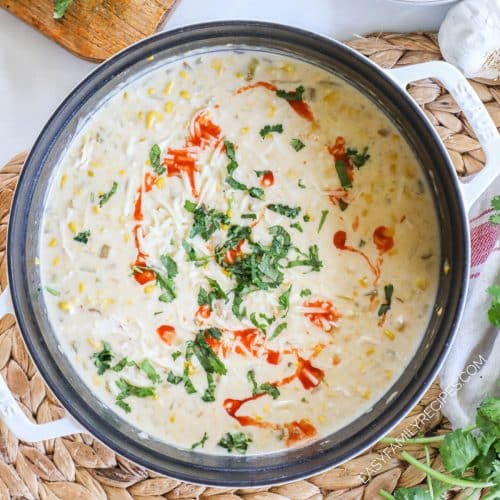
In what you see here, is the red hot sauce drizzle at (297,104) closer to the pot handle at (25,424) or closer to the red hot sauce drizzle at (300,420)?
the red hot sauce drizzle at (300,420)

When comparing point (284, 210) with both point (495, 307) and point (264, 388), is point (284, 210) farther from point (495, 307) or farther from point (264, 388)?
point (495, 307)

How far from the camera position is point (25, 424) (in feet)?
8.42

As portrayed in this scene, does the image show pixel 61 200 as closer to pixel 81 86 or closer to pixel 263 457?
pixel 81 86

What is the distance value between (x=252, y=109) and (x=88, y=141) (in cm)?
52

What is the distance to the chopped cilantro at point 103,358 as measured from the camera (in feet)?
9.09

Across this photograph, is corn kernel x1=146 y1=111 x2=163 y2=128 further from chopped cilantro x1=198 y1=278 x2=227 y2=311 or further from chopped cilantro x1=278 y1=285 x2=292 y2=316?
chopped cilantro x1=278 y1=285 x2=292 y2=316

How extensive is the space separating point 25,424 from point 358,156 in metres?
1.28

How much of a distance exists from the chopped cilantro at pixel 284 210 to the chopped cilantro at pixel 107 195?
481 millimetres

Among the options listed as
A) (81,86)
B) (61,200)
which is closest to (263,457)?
(61,200)

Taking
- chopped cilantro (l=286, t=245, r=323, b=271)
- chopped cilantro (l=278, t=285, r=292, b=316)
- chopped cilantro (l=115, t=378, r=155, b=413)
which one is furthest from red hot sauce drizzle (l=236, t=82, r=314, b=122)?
chopped cilantro (l=115, t=378, r=155, b=413)

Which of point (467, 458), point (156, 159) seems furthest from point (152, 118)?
point (467, 458)

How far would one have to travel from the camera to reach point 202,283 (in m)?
2.73

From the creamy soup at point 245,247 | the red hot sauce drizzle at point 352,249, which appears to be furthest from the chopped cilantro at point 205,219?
the red hot sauce drizzle at point 352,249

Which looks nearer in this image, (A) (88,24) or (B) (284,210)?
(B) (284,210)
